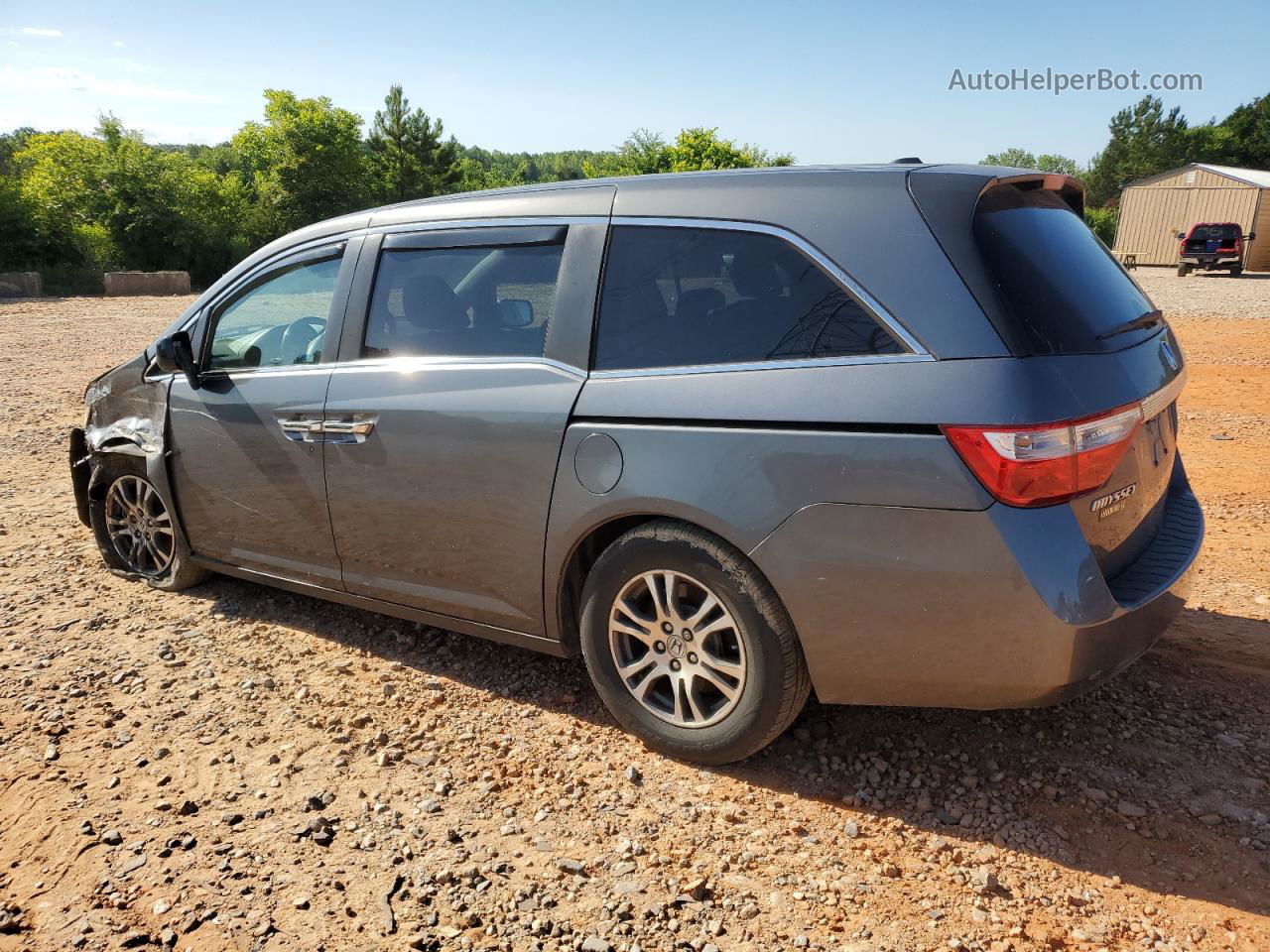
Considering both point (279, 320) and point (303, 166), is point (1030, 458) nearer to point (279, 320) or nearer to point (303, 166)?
point (279, 320)

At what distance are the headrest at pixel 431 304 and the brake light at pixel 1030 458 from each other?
199 cm

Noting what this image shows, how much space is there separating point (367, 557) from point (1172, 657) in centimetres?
339

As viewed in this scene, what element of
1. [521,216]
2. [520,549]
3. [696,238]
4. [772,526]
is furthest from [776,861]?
[521,216]

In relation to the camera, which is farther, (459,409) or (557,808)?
(459,409)

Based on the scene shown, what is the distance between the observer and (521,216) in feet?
11.4

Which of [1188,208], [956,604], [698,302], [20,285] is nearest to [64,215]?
[20,285]

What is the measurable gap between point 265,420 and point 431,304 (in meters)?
1.00

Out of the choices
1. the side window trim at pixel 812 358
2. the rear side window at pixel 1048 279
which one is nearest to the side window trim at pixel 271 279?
the side window trim at pixel 812 358

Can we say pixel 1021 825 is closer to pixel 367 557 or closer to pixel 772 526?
pixel 772 526

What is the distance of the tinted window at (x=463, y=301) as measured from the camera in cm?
338

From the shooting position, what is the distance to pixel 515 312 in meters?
3.44

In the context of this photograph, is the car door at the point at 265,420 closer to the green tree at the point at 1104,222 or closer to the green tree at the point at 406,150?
the green tree at the point at 1104,222

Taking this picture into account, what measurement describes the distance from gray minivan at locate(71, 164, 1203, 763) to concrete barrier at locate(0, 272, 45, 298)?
32.7 m

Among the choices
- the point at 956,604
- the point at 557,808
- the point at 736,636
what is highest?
the point at 956,604
